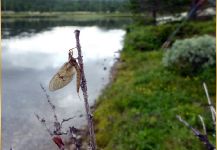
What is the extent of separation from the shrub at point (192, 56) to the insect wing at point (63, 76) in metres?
8.73

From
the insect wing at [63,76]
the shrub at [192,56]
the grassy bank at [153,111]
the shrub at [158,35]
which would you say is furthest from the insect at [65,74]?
the shrub at [158,35]

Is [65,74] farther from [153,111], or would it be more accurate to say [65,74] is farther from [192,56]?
[192,56]

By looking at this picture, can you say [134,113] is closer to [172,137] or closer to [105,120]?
[105,120]

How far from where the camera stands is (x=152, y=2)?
18.6 m

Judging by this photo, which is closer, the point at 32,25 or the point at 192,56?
the point at 192,56

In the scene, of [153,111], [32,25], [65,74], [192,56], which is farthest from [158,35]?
[32,25]

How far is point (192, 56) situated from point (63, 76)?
28.8 feet

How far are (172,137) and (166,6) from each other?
1346 centimetres

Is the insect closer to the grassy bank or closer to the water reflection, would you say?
the grassy bank

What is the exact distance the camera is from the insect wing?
592 mm

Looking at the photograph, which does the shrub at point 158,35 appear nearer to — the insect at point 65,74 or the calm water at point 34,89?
the calm water at point 34,89

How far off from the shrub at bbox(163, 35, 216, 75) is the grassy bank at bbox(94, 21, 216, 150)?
8.0 inches

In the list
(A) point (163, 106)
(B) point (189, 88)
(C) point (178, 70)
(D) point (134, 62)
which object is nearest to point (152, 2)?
(D) point (134, 62)

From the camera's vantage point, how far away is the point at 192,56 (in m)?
9.19
